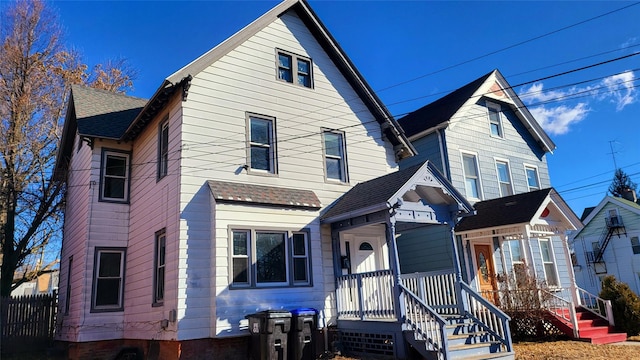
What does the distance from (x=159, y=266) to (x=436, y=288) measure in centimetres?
666

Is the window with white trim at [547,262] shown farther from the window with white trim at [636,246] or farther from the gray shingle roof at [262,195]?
the window with white trim at [636,246]

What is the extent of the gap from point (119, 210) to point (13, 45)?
11625mm

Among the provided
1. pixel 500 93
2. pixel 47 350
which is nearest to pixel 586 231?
pixel 500 93

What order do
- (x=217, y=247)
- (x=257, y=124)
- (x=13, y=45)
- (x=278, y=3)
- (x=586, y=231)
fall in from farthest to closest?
(x=586, y=231)
(x=13, y=45)
(x=278, y=3)
(x=257, y=124)
(x=217, y=247)

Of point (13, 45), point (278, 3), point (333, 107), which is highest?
point (13, 45)

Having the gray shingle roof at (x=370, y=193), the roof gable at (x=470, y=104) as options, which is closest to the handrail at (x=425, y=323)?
the gray shingle roof at (x=370, y=193)

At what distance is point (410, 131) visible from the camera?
18.0 metres

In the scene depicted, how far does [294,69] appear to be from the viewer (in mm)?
13227

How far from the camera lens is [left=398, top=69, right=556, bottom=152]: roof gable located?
677 inches

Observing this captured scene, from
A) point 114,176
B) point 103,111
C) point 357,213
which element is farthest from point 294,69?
point 103,111

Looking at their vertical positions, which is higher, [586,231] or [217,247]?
[586,231]

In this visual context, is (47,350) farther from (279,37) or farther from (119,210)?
(279,37)

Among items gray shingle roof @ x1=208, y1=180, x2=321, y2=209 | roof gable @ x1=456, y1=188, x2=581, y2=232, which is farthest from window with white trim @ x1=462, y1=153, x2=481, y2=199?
gray shingle roof @ x1=208, y1=180, x2=321, y2=209

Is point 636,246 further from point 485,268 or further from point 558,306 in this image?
point 558,306
